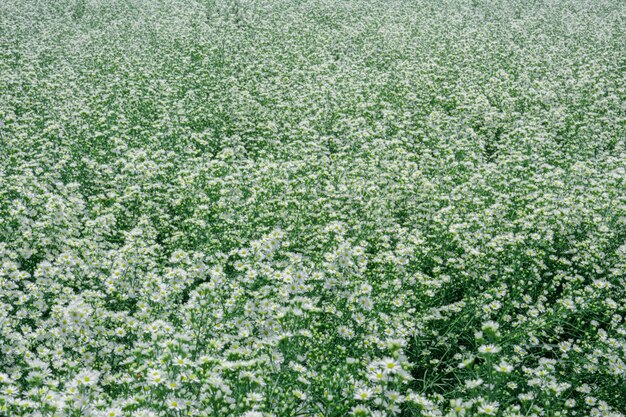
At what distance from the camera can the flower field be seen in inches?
150

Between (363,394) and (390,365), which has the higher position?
(390,365)

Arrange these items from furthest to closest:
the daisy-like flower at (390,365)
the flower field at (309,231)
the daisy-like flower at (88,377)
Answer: the flower field at (309,231) → the daisy-like flower at (88,377) → the daisy-like flower at (390,365)

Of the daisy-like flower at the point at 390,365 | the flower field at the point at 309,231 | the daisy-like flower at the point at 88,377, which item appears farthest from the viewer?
the flower field at the point at 309,231

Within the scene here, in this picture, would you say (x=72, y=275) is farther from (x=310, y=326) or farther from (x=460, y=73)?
(x=460, y=73)

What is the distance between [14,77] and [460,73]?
30.7 ft

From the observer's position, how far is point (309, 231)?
253 inches

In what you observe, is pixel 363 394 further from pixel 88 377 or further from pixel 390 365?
pixel 88 377

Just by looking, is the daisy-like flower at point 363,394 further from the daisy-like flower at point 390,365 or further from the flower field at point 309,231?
the daisy-like flower at point 390,365

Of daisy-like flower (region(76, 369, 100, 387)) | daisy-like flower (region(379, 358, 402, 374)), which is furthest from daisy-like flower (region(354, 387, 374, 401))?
daisy-like flower (region(76, 369, 100, 387))

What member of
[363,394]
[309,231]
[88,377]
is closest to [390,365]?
[363,394]

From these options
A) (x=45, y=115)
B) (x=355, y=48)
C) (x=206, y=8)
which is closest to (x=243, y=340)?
(x=45, y=115)

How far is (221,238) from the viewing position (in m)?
6.21

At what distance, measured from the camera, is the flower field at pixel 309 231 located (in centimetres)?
381

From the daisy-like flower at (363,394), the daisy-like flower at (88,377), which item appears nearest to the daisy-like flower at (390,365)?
the daisy-like flower at (363,394)
